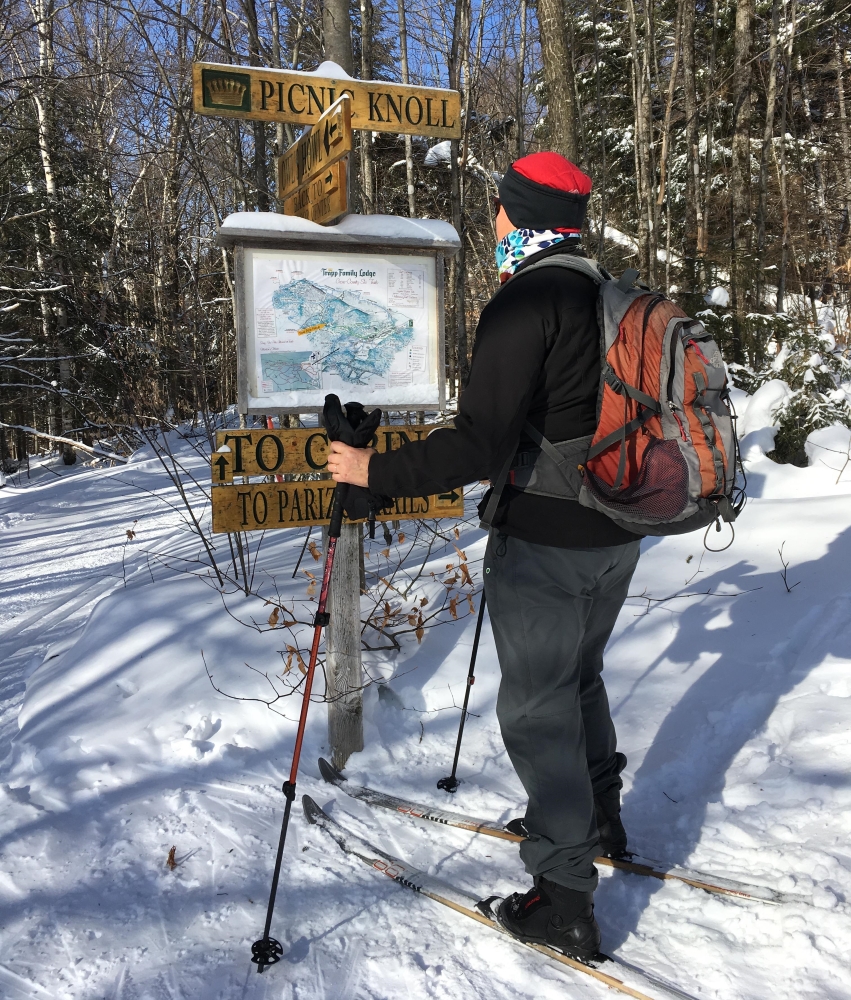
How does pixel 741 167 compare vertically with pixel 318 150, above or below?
above

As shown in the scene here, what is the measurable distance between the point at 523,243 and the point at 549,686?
1237 mm

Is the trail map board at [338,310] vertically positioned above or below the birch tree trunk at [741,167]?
below

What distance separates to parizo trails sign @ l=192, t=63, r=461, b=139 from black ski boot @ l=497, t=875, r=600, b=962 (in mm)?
2897

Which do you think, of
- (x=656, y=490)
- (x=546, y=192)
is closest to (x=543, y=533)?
(x=656, y=490)

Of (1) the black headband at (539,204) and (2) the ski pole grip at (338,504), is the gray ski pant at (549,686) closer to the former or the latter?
(2) the ski pole grip at (338,504)

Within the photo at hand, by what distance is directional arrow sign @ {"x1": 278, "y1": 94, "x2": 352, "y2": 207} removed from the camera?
2646mm

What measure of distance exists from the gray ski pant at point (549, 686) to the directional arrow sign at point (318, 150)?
1640 mm

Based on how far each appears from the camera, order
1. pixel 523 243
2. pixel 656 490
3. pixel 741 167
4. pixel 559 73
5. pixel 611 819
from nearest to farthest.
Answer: pixel 656 490 < pixel 523 243 < pixel 611 819 < pixel 559 73 < pixel 741 167

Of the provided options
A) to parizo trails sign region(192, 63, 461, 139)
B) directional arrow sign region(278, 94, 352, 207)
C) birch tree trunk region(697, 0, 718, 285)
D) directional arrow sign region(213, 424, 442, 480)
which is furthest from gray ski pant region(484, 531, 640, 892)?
birch tree trunk region(697, 0, 718, 285)

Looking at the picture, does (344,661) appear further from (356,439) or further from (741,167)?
(741,167)

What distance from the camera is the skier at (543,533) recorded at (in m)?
1.88

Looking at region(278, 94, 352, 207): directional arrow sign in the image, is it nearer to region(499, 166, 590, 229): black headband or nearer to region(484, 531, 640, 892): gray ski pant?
region(499, 166, 590, 229): black headband

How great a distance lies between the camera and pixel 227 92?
2955mm

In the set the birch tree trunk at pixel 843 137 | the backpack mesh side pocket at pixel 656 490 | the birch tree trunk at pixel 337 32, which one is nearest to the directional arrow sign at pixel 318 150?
the birch tree trunk at pixel 337 32
